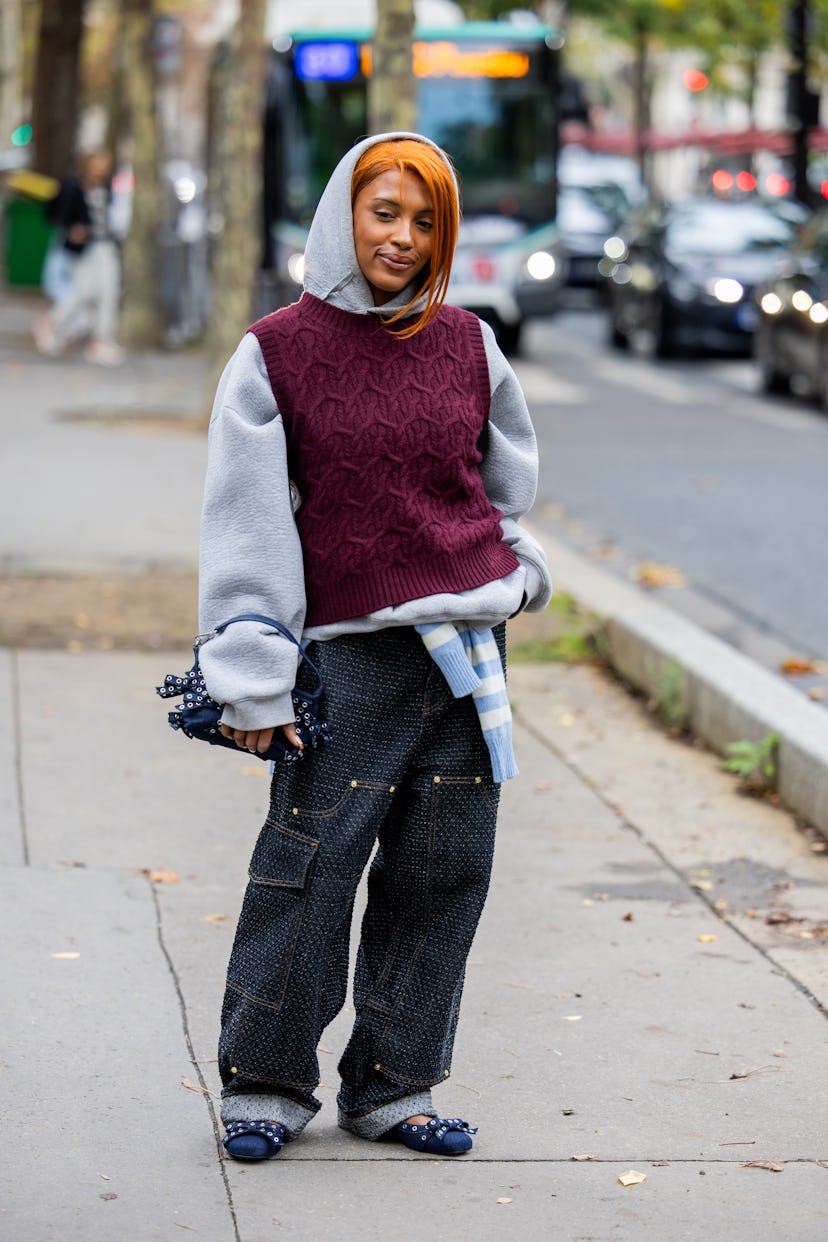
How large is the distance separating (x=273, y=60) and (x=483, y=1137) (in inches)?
729

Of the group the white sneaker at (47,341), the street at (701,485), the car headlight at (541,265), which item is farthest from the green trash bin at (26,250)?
the car headlight at (541,265)

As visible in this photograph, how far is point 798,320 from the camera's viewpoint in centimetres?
1780

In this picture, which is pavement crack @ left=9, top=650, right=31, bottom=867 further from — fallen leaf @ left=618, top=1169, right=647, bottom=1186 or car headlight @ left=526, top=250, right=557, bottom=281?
car headlight @ left=526, top=250, right=557, bottom=281

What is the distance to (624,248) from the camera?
2408 centimetres

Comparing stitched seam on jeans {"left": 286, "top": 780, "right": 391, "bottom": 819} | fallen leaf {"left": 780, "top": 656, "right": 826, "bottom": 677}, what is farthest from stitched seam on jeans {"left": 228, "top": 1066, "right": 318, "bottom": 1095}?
fallen leaf {"left": 780, "top": 656, "right": 826, "bottom": 677}

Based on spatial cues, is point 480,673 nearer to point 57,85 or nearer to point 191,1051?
point 191,1051

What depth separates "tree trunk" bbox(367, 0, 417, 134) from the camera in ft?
35.4

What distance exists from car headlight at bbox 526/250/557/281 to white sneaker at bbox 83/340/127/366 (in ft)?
13.7

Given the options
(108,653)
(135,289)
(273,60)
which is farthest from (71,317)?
(108,653)

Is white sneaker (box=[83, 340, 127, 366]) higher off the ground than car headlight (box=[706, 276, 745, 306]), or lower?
lower

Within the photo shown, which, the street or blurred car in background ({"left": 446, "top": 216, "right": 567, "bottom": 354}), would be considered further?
blurred car in background ({"left": 446, "top": 216, "right": 567, "bottom": 354})

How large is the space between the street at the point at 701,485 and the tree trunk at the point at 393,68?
2406mm

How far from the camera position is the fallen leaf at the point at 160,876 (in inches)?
203

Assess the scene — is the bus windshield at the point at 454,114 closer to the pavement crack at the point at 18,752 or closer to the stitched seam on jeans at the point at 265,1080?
the pavement crack at the point at 18,752
